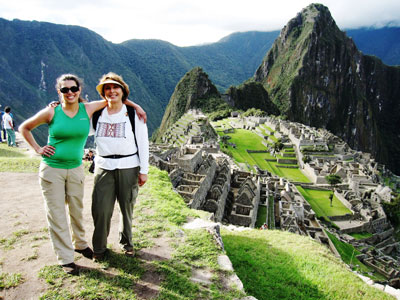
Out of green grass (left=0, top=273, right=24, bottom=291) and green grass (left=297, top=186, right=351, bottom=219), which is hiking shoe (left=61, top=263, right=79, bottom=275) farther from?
green grass (left=297, top=186, right=351, bottom=219)

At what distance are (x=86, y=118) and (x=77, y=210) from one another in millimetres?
1318

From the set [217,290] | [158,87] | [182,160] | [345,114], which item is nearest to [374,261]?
[182,160]

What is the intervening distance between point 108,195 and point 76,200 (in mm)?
457

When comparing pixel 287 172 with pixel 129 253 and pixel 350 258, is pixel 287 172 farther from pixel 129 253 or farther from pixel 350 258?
pixel 129 253

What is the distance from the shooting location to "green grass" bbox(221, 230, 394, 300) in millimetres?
5156

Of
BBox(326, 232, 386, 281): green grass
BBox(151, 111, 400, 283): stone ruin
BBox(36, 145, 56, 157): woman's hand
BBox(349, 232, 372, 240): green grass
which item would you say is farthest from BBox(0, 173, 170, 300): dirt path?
BBox(349, 232, 372, 240): green grass

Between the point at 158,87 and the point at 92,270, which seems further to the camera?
the point at 158,87

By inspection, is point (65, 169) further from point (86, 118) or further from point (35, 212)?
point (35, 212)

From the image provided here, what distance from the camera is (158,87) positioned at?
477 ft

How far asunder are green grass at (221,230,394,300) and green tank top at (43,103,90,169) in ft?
11.9

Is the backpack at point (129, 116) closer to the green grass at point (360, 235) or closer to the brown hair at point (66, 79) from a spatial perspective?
the brown hair at point (66, 79)

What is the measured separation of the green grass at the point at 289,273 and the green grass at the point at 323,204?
24.2 meters

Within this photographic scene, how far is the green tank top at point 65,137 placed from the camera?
374cm

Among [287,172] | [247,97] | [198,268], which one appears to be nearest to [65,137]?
[198,268]
